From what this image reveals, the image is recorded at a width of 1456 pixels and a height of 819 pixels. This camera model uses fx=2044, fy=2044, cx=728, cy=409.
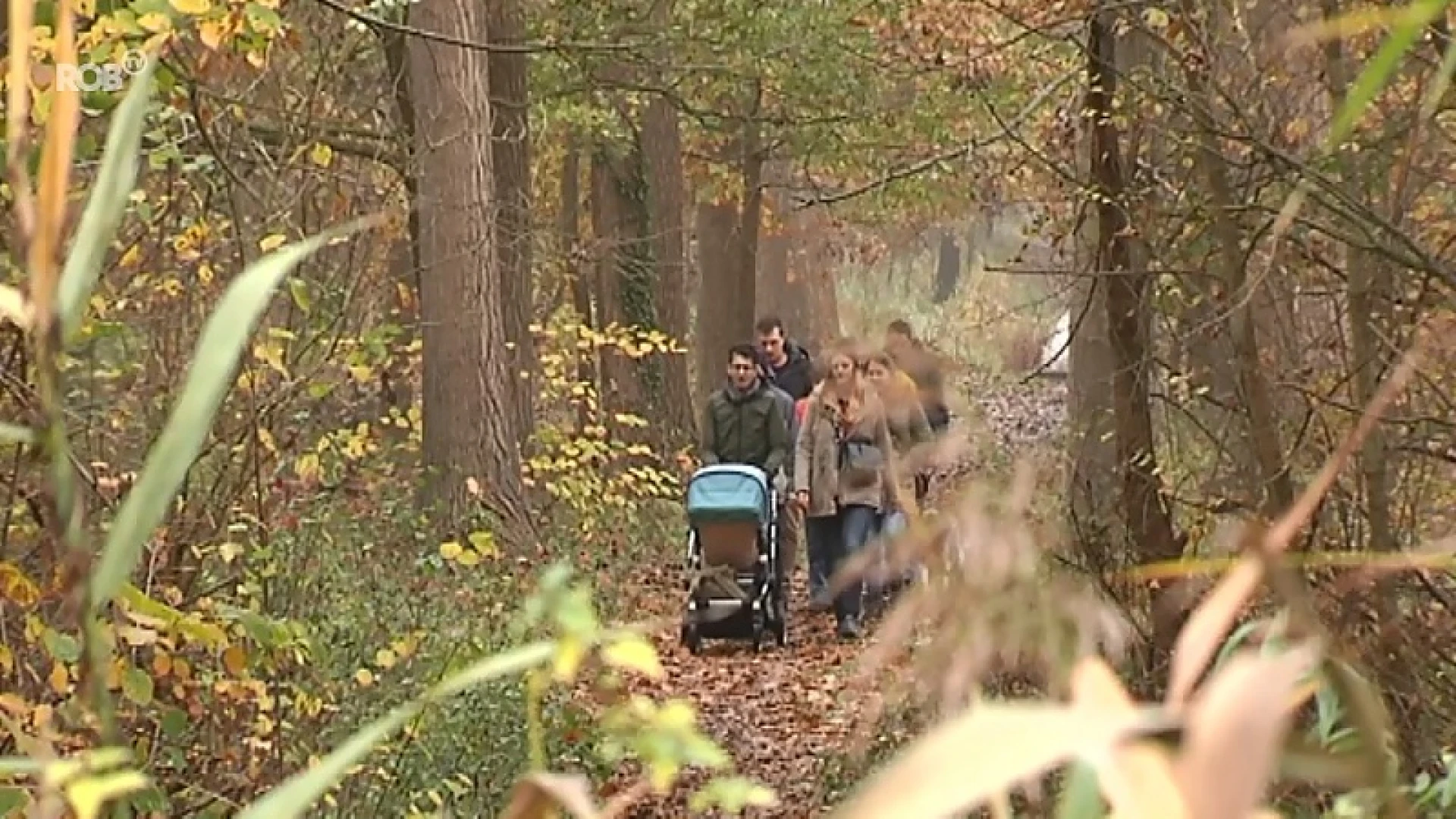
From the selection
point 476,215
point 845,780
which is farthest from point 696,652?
point 845,780

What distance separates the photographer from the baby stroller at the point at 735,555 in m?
10.6

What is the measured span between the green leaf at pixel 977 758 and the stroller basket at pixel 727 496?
9.88 m

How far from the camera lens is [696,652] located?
11.4 metres

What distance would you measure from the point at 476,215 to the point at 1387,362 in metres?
6.53

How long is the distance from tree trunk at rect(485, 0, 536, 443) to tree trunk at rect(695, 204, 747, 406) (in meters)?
6.89

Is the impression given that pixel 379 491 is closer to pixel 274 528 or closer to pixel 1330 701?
pixel 274 528

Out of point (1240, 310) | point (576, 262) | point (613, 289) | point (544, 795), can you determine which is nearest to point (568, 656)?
point (544, 795)

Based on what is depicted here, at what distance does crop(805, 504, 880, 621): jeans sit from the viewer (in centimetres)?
1155

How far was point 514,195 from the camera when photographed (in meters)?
14.0

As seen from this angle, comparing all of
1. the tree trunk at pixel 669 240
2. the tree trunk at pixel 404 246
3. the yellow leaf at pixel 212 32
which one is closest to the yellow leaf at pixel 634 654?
the yellow leaf at pixel 212 32

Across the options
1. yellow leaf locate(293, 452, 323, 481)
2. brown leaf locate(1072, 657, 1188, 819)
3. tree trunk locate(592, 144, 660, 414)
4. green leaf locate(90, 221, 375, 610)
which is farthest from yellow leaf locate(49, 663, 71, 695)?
tree trunk locate(592, 144, 660, 414)

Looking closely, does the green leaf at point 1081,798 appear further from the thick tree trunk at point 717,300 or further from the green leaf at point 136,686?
the thick tree trunk at point 717,300

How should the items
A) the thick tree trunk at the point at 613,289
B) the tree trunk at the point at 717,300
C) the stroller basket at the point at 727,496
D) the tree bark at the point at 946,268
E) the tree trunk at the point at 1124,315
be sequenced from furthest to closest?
1. the tree bark at the point at 946,268
2. the tree trunk at the point at 717,300
3. the thick tree trunk at the point at 613,289
4. the stroller basket at the point at 727,496
5. the tree trunk at the point at 1124,315

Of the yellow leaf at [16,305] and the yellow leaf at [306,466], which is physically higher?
the yellow leaf at [16,305]
